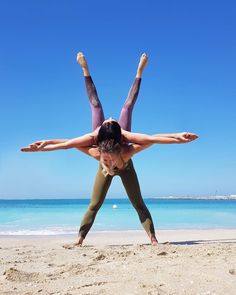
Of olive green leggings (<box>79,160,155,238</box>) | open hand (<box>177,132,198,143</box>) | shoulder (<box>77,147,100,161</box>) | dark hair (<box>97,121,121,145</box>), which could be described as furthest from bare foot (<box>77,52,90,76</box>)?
open hand (<box>177,132,198,143</box>)

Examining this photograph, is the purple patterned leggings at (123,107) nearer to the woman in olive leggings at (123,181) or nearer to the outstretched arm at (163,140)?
the woman in olive leggings at (123,181)

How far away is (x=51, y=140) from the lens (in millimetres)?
5371

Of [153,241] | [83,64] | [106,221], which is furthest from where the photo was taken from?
[106,221]

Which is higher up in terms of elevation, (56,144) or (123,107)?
(123,107)

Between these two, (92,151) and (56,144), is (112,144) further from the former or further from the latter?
(56,144)

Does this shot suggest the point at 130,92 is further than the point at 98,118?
Yes

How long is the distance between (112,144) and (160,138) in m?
0.59

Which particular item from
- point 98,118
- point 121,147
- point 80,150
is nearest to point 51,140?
point 80,150

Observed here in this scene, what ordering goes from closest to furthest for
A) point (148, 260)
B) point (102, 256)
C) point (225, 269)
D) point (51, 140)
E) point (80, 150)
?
point (225, 269)
point (148, 260)
point (102, 256)
point (51, 140)
point (80, 150)

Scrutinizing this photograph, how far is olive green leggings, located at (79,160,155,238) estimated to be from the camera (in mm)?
6656

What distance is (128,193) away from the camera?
22.2 feet

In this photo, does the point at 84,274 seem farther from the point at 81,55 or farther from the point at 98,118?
the point at 81,55

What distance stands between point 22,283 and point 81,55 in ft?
14.9

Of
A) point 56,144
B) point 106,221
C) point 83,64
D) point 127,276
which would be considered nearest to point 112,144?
point 56,144
